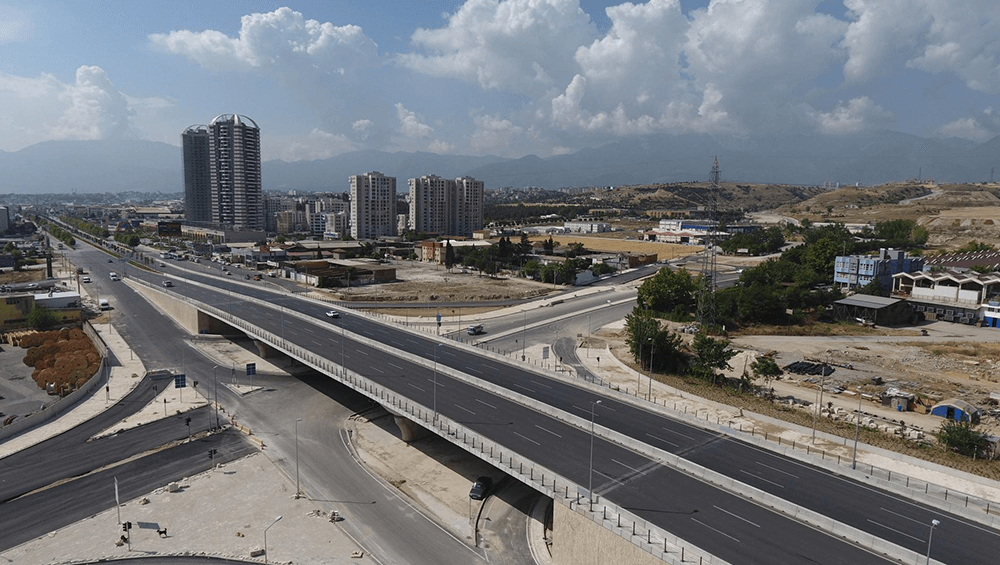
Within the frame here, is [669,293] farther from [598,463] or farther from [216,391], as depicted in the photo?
[216,391]

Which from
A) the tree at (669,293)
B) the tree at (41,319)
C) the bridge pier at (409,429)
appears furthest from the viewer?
the tree at (669,293)

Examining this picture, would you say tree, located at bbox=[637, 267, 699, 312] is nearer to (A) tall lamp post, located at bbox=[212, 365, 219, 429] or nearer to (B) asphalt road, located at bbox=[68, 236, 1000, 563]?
(B) asphalt road, located at bbox=[68, 236, 1000, 563]

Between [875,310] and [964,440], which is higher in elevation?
[875,310]

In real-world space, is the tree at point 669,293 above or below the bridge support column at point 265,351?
above

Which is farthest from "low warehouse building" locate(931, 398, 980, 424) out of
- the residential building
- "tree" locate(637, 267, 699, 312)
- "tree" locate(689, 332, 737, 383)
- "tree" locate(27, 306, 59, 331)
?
"tree" locate(27, 306, 59, 331)

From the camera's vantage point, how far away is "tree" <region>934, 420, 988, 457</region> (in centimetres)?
3684

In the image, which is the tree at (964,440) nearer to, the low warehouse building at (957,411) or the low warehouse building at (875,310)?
the low warehouse building at (957,411)

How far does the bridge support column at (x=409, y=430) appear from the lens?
41062 millimetres

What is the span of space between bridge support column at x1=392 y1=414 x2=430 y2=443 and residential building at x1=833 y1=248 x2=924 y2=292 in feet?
260

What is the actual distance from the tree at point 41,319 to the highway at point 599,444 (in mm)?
38187

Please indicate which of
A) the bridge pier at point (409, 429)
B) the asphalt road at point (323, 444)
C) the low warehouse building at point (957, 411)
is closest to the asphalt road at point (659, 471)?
the bridge pier at point (409, 429)

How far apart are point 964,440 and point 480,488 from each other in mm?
32052

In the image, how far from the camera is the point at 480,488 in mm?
33938

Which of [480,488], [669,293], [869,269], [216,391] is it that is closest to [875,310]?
[869,269]
